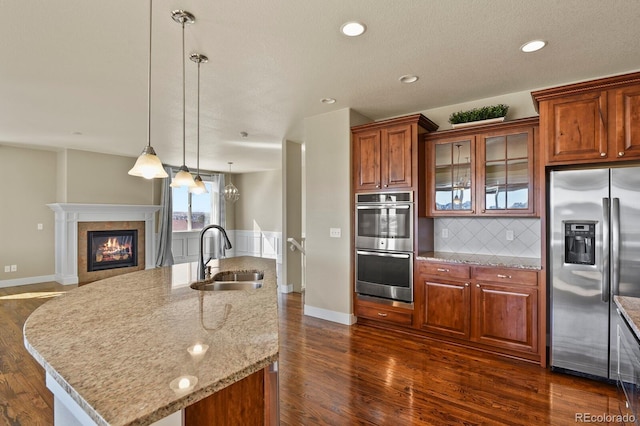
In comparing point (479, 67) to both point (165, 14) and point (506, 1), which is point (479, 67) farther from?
point (165, 14)

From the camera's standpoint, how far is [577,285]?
2.63m

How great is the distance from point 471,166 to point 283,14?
2451 millimetres

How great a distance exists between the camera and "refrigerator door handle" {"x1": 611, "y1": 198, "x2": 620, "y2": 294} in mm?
2463

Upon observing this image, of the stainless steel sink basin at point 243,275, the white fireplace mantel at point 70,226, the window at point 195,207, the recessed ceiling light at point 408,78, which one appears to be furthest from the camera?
the window at point 195,207

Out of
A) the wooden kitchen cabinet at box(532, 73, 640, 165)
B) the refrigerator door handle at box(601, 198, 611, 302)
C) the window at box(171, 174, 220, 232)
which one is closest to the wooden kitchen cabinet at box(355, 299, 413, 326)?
A: the refrigerator door handle at box(601, 198, 611, 302)

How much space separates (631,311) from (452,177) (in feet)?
7.08

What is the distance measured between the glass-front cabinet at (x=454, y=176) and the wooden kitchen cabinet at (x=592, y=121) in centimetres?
75

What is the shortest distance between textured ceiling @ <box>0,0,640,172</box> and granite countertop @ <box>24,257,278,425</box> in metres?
1.80

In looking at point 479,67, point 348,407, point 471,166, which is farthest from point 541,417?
point 479,67

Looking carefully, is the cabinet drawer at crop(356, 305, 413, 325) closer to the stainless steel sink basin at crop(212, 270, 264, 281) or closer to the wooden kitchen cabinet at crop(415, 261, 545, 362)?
the wooden kitchen cabinet at crop(415, 261, 545, 362)

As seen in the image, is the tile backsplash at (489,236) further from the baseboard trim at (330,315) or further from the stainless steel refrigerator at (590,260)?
the baseboard trim at (330,315)

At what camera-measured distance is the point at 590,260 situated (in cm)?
259

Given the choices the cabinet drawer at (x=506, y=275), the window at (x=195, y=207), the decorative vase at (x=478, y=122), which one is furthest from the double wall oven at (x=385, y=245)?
the window at (x=195, y=207)

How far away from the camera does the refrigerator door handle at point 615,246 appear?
8.08ft
